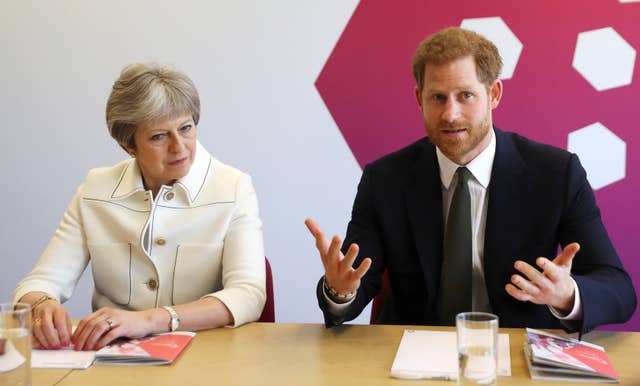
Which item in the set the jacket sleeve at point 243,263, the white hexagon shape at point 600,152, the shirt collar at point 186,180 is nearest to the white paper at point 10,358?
the jacket sleeve at point 243,263

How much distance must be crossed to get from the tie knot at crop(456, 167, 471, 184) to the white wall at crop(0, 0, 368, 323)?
4.12ft

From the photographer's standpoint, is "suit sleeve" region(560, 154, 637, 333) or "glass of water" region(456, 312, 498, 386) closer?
"glass of water" region(456, 312, 498, 386)

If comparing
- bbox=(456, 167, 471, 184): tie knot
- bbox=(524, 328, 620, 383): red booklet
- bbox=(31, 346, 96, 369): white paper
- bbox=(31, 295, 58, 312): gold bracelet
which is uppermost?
bbox=(456, 167, 471, 184): tie knot

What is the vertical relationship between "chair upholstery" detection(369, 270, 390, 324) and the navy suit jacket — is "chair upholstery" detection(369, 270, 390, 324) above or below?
below

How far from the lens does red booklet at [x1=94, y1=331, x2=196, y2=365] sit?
1.57 m

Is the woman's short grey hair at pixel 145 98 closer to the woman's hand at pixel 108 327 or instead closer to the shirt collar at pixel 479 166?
the woman's hand at pixel 108 327

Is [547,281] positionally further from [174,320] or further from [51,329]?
[51,329]

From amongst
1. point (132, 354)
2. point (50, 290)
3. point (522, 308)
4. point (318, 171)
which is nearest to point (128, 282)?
point (50, 290)

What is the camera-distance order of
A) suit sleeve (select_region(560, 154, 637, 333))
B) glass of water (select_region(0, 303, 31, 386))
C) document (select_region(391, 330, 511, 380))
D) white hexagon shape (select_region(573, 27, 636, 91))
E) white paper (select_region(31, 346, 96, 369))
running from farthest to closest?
1. white hexagon shape (select_region(573, 27, 636, 91))
2. suit sleeve (select_region(560, 154, 637, 333))
3. white paper (select_region(31, 346, 96, 369))
4. document (select_region(391, 330, 511, 380))
5. glass of water (select_region(0, 303, 31, 386))

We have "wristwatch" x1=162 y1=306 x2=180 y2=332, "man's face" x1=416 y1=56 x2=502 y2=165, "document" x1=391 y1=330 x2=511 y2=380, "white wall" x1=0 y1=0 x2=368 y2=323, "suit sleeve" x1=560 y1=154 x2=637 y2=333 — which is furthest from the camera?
"white wall" x1=0 y1=0 x2=368 y2=323

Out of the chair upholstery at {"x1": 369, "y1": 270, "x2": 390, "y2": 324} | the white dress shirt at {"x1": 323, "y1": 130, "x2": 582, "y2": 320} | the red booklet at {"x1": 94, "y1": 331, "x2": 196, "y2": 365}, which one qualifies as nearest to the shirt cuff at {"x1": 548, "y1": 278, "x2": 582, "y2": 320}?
the white dress shirt at {"x1": 323, "y1": 130, "x2": 582, "y2": 320}

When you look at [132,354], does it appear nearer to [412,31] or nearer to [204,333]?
[204,333]

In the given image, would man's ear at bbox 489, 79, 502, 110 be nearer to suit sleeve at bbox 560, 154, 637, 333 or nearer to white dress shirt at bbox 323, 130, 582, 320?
white dress shirt at bbox 323, 130, 582, 320

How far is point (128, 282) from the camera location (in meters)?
2.08
